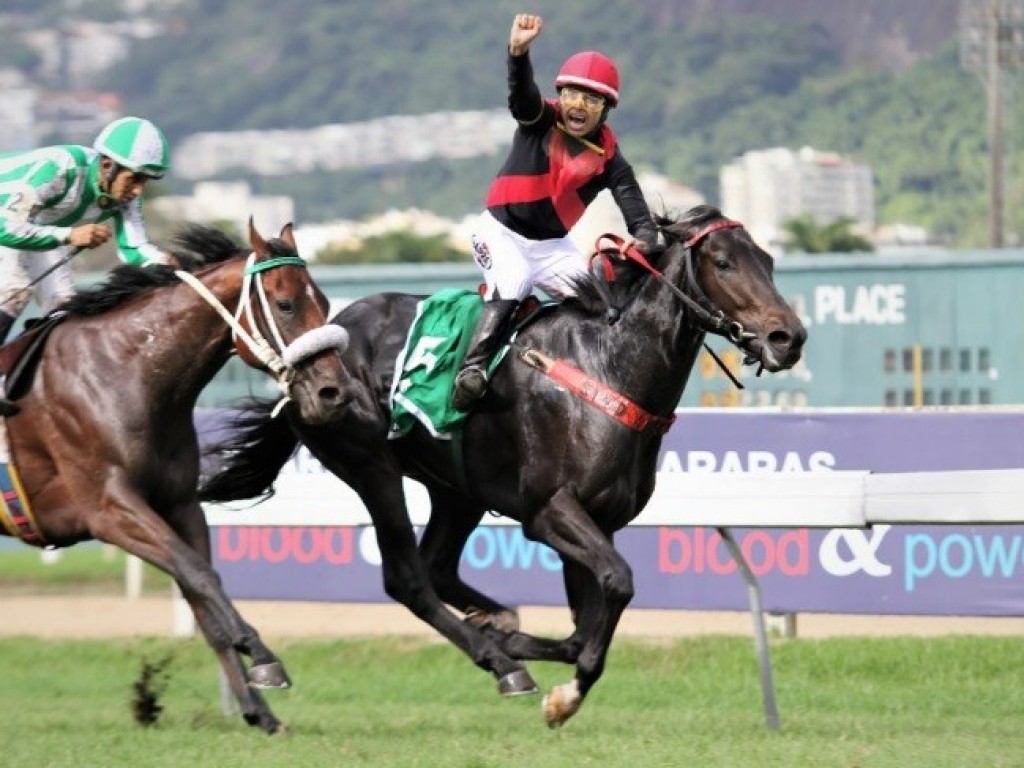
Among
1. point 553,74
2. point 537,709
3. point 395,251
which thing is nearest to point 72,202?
point 537,709

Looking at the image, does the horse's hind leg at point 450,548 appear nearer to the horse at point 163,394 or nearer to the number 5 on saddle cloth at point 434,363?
the number 5 on saddle cloth at point 434,363

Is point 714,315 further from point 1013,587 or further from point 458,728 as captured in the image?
point 1013,587

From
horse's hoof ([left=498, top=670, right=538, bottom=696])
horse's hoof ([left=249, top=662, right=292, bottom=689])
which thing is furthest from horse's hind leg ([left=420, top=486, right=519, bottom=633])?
horse's hoof ([left=249, top=662, right=292, bottom=689])

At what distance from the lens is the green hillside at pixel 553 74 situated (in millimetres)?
69312

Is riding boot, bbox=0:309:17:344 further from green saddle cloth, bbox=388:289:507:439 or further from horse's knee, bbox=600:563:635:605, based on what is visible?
horse's knee, bbox=600:563:635:605

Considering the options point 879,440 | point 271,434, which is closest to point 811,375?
point 879,440

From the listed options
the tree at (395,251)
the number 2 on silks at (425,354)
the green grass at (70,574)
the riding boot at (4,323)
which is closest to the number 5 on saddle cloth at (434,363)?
the number 2 on silks at (425,354)

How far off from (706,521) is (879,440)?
7.79 ft

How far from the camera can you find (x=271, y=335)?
726cm

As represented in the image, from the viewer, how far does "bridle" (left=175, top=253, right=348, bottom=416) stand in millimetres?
7164

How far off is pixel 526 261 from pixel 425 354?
54cm

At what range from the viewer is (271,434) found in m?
8.80

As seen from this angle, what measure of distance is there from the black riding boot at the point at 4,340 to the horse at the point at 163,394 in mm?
46

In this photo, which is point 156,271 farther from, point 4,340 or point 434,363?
point 434,363
